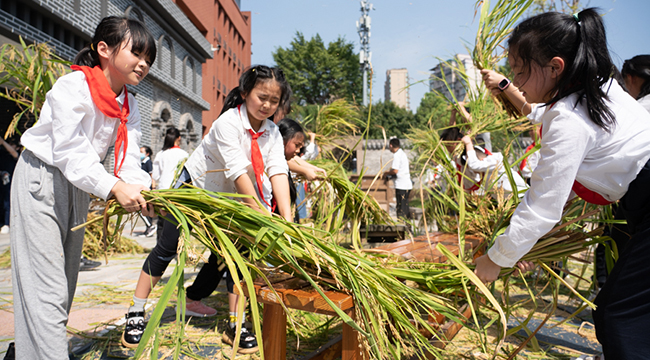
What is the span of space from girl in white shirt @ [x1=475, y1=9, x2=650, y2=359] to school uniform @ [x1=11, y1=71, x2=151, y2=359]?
1.43 metres

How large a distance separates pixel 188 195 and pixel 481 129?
263 cm

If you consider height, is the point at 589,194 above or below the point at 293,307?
above

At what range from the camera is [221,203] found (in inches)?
57.2

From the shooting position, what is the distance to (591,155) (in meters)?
1.17

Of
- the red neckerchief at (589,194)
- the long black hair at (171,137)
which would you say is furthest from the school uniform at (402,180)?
the red neckerchief at (589,194)

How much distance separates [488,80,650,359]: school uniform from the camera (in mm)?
1121

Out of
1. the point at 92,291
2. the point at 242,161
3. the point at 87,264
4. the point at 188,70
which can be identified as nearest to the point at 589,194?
the point at 242,161

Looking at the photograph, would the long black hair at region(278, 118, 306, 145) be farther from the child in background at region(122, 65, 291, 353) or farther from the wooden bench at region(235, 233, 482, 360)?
the wooden bench at region(235, 233, 482, 360)

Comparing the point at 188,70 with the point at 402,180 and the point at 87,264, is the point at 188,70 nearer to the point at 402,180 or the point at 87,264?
the point at 402,180

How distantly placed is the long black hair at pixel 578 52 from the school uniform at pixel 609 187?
0.10 ft

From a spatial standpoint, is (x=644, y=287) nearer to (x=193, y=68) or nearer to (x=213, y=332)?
(x=213, y=332)

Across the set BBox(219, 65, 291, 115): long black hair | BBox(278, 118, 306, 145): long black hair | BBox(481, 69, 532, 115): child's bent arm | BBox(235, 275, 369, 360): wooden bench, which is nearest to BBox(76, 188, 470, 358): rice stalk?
BBox(235, 275, 369, 360): wooden bench

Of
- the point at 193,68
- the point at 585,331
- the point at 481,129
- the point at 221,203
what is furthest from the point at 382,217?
the point at 193,68

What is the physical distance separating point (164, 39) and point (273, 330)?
12.3 meters
